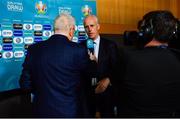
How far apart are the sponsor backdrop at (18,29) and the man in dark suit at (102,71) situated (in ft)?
1.53

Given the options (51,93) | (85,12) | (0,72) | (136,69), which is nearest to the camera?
(136,69)

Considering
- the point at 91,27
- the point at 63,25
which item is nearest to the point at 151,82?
the point at 63,25

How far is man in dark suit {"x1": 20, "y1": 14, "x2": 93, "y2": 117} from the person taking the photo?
2156 mm

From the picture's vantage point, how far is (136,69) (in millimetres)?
1457

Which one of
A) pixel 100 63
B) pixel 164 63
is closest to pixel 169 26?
pixel 164 63

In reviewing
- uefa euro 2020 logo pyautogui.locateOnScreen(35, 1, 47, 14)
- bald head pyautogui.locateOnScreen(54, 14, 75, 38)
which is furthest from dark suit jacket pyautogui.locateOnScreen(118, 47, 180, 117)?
uefa euro 2020 logo pyautogui.locateOnScreen(35, 1, 47, 14)

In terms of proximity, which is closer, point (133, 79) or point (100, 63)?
point (133, 79)

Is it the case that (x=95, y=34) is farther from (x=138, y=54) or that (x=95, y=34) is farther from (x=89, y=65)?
(x=138, y=54)

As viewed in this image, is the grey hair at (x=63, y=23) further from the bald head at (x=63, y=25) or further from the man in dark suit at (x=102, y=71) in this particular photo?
the man in dark suit at (x=102, y=71)

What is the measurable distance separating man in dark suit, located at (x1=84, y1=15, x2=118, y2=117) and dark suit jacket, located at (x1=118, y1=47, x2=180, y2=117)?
1460mm

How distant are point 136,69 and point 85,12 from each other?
7.87ft

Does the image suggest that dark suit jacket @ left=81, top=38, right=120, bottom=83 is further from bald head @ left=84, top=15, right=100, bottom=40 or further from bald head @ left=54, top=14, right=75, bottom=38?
bald head @ left=54, top=14, right=75, bottom=38

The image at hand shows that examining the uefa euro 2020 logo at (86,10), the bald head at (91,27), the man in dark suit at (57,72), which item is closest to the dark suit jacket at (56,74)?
the man in dark suit at (57,72)

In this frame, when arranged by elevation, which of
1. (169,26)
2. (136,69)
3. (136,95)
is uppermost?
(169,26)
